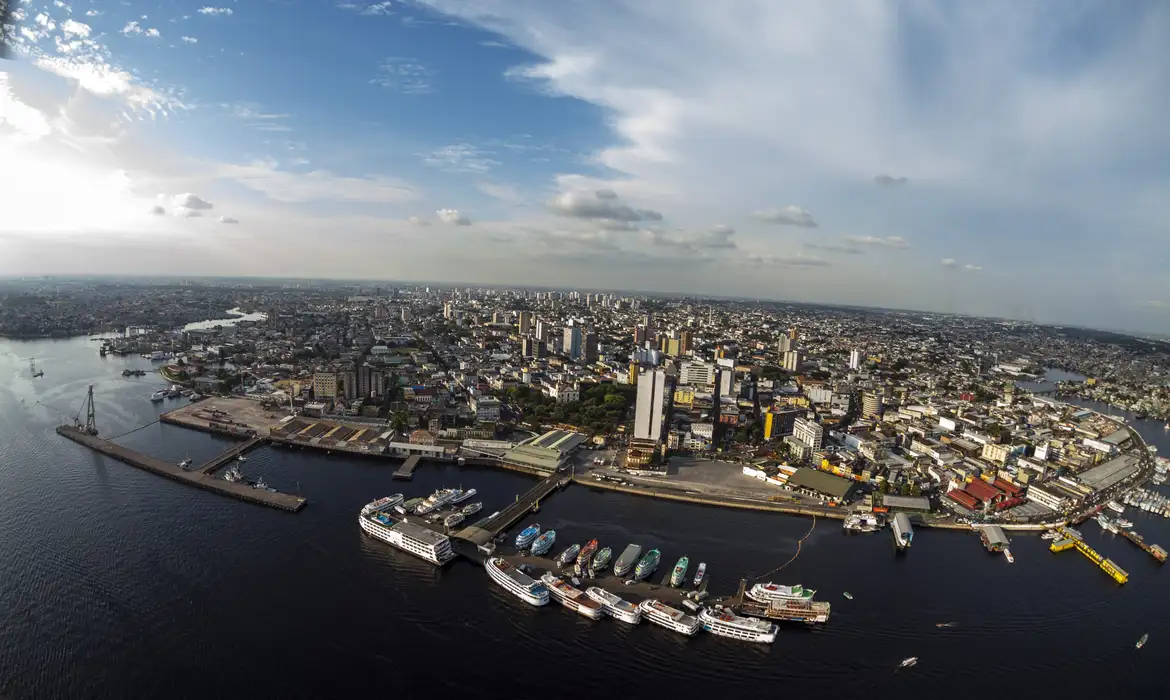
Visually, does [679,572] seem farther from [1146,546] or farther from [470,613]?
[1146,546]

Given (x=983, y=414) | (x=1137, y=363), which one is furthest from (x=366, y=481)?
(x=1137, y=363)

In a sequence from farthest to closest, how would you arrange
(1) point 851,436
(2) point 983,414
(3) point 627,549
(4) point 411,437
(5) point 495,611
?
(2) point 983,414 → (1) point 851,436 → (4) point 411,437 → (3) point 627,549 → (5) point 495,611

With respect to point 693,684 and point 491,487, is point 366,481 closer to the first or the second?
point 491,487

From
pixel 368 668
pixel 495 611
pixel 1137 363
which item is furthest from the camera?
pixel 1137 363

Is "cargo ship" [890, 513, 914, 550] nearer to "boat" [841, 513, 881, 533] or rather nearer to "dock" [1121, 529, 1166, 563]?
"boat" [841, 513, 881, 533]

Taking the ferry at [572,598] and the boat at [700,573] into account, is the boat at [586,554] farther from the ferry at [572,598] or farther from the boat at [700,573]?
the boat at [700,573]

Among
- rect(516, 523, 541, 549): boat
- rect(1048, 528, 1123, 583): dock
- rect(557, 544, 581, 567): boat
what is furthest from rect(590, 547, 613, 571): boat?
rect(1048, 528, 1123, 583): dock
